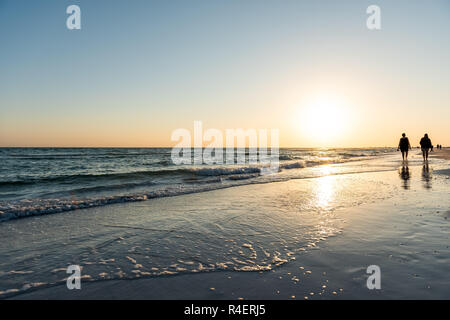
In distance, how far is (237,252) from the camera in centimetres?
379

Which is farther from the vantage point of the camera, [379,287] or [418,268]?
[418,268]

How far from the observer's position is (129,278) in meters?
3.09

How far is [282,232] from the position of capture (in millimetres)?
4668

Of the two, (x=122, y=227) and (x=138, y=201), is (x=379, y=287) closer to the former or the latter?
(x=122, y=227)

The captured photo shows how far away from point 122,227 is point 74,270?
6.75ft

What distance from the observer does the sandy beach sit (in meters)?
2.72

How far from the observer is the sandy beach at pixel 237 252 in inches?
107

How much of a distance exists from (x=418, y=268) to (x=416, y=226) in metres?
2.08
